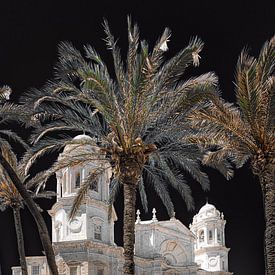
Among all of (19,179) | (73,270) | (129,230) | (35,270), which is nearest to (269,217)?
(129,230)

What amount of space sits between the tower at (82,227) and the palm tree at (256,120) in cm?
3454

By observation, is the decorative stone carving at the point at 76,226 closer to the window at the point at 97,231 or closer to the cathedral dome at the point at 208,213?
the window at the point at 97,231

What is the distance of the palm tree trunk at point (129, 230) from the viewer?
25.5 metres

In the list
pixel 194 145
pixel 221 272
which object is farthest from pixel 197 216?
pixel 194 145

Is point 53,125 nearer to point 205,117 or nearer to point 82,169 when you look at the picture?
point 205,117

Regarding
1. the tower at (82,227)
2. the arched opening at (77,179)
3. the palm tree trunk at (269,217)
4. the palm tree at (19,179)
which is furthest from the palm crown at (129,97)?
the arched opening at (77,179)

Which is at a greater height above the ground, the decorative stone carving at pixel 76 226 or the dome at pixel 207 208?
the dome at pixel 207 208

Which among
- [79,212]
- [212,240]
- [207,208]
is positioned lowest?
[79,212]

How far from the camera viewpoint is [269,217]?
23.5 metres

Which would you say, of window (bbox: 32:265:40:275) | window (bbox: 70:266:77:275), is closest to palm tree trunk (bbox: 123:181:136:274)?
window (bbox: 70:266:77:275)

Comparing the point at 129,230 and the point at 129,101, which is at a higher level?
the point at 129,101

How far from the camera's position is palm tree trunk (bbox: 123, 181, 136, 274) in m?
25.5

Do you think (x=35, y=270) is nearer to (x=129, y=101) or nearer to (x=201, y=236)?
(x=201, y=236)

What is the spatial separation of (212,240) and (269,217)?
7587 centimetres
